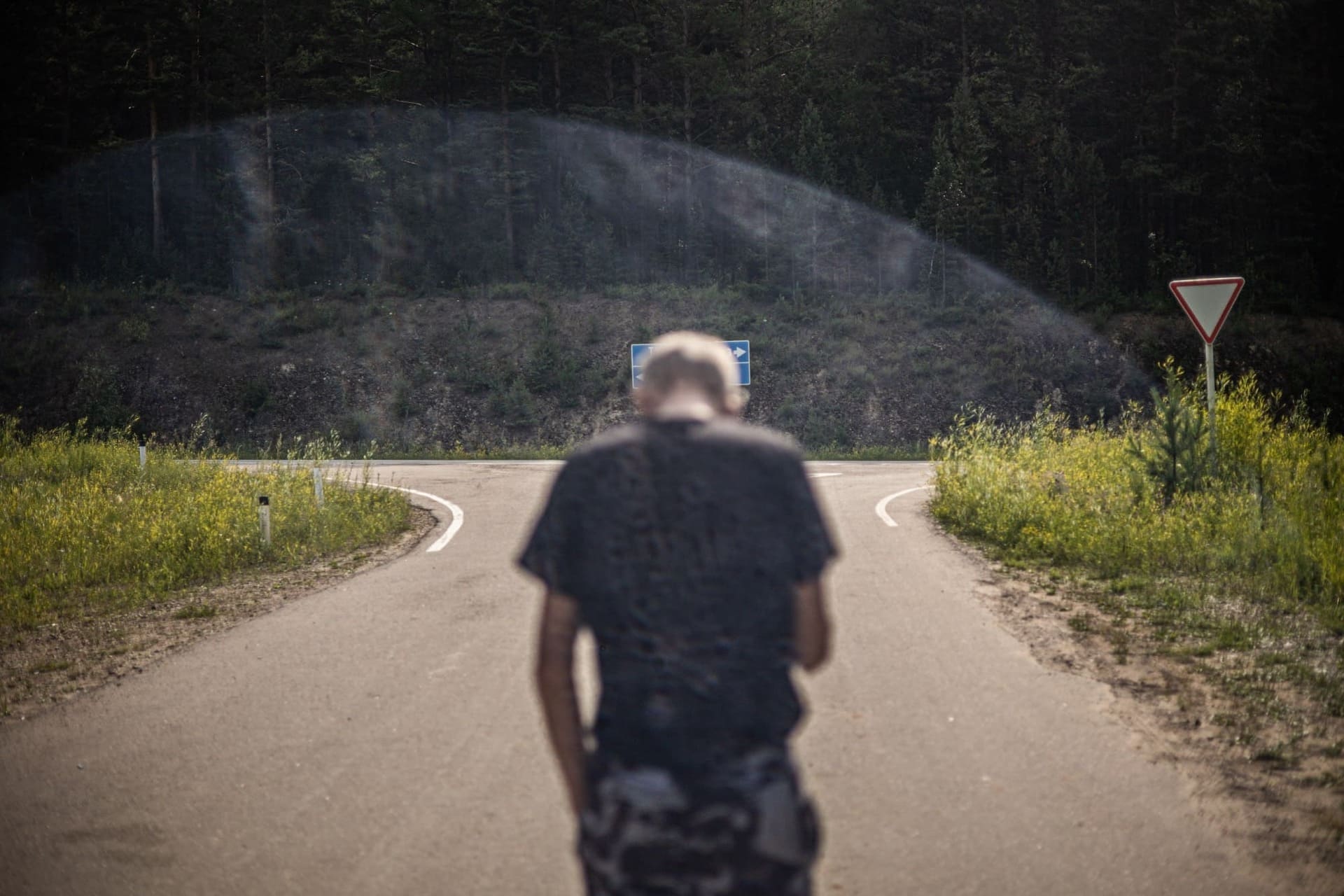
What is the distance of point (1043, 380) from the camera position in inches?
1887

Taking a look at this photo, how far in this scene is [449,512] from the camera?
20.4m

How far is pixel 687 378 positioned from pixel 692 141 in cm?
5504

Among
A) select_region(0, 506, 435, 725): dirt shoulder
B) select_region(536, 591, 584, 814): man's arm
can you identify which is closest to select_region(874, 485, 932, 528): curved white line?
select_region(0, 506, 435, 725): dirt shoulder

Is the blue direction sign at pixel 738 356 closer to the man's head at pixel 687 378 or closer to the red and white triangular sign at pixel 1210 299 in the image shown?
the red and white triangular sign at pixel 1210 299

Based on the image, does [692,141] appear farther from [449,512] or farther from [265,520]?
[265,520]

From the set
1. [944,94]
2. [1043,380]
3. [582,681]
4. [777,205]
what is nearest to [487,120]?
[777,205]

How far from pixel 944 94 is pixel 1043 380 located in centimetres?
1915

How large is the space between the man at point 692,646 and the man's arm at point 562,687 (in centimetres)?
4

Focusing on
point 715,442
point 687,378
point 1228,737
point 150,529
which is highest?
point 687,378

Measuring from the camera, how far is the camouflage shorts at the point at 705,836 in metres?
2.69

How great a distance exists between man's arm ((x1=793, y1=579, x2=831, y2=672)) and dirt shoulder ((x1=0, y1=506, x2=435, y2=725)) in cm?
679

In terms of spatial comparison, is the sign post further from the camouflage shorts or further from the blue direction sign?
the blue direction sign

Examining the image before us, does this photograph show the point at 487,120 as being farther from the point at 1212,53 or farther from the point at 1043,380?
the point at 1212,53

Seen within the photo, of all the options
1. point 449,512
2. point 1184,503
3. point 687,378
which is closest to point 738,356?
point 449,512
